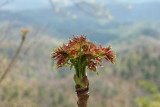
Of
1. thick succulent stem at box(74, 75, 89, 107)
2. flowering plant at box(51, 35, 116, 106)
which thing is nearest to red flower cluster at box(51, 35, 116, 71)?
flowering plant at box(51, 35, 116, 106)

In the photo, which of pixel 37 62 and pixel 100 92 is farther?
pixel 37 62

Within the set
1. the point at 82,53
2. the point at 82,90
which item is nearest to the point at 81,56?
the point at 82,53

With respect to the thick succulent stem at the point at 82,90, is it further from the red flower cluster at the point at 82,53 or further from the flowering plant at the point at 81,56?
the red flower cluster at the point at 82,53

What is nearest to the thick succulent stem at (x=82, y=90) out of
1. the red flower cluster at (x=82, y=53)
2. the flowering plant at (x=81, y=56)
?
the flowering plant at (x=81, y=56)

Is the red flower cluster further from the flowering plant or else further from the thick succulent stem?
the thick succulent stem

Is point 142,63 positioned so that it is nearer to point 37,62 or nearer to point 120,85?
point 120,85

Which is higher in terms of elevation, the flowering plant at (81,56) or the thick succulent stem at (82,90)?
the flowering plant at (81,56)

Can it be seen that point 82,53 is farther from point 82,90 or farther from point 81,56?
point 82,90

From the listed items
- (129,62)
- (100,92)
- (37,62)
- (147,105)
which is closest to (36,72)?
(37,62)
